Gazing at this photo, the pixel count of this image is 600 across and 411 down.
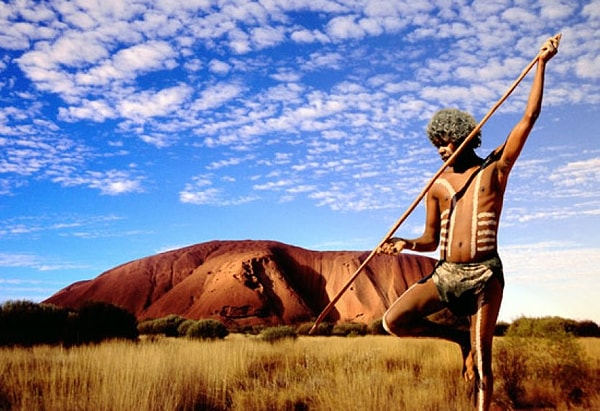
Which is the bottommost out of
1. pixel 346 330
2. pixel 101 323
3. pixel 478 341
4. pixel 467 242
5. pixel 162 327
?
pixel 346 330

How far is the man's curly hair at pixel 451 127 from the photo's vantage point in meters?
3.70

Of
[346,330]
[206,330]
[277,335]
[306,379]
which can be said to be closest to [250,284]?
[346,330]

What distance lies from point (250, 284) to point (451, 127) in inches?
1658

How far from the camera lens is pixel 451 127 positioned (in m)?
3.70

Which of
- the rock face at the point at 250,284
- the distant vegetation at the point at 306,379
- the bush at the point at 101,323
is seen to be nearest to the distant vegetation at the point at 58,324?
the bush at the point at 101,323

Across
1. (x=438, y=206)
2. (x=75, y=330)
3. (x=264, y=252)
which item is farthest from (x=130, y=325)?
(x=264, y=252)

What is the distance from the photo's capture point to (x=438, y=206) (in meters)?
3.84

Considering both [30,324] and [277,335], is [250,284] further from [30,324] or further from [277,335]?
[30,324]

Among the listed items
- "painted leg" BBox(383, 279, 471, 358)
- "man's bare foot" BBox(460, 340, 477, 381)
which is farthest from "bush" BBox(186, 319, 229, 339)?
"man's bare foot" BBox(460, 340, 477, 381)

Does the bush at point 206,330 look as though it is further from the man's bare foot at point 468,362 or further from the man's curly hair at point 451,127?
the man's curly hair at point 451,127

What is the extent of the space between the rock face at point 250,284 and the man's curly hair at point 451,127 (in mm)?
38228

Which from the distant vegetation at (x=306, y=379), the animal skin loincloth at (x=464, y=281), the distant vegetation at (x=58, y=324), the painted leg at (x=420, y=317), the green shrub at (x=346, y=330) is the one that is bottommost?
the green shrub at (x=346, y=330)

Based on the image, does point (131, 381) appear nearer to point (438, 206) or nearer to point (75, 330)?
point (438, 206)

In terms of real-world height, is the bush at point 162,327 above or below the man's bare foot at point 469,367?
below
